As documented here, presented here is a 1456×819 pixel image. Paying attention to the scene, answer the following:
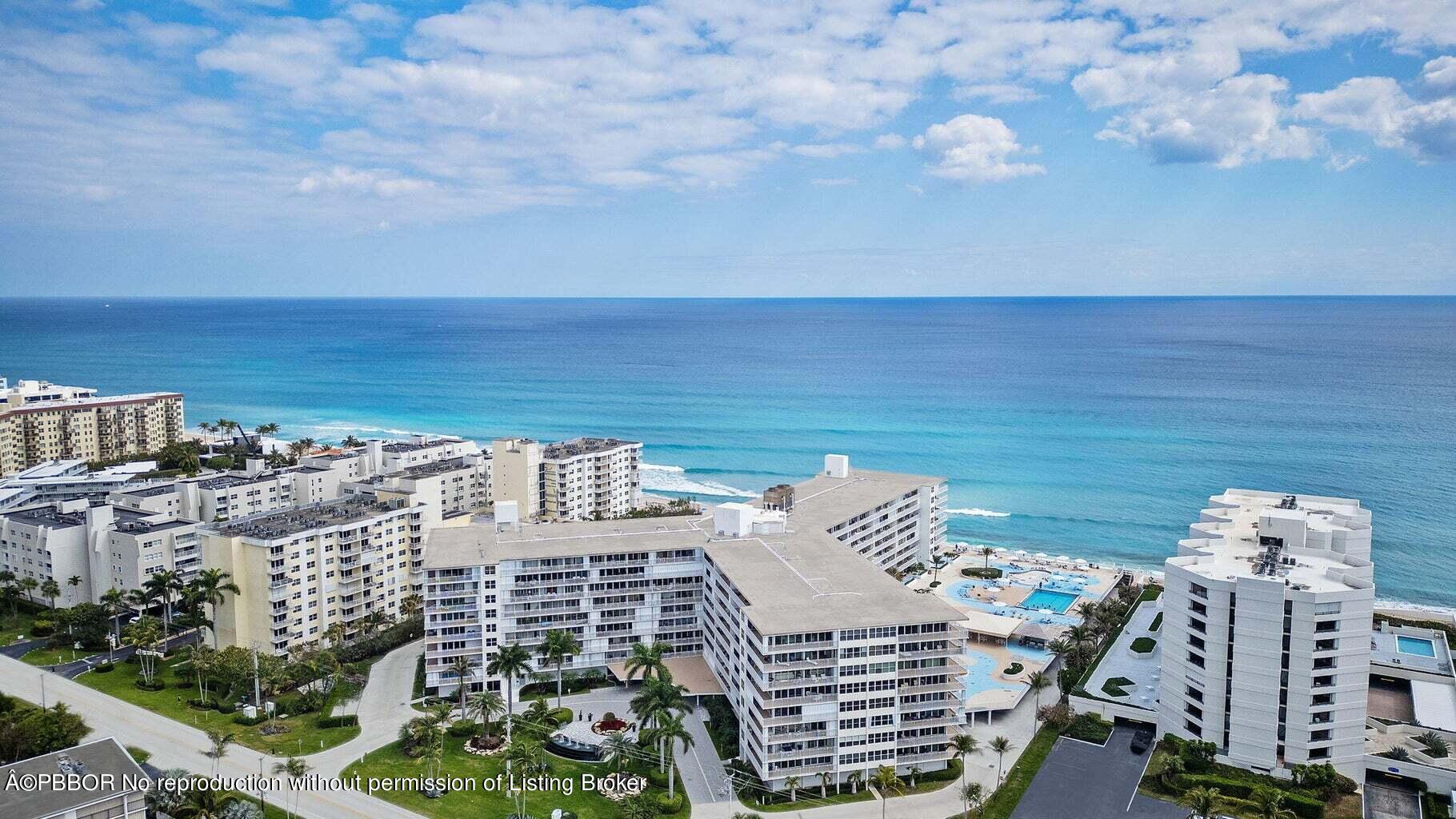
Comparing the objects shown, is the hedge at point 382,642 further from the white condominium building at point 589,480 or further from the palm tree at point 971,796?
the palm tree at point 971,796

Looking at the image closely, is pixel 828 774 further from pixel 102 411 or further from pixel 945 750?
pixel 102 411

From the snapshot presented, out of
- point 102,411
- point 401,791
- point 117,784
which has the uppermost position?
point 102,411

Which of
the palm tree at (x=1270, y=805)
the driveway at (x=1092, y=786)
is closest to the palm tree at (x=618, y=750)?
the driveway at (x=1092, y=786)

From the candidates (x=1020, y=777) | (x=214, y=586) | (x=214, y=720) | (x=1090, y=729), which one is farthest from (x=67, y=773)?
(x=1090, y=729)

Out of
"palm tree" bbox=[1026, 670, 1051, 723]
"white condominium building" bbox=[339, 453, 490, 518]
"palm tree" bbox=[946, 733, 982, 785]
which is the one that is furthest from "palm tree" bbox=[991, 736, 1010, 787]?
"white condominium building" bbox=[339, 453, 490, 518]

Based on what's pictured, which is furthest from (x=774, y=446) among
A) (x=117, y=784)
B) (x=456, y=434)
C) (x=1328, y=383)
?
(x=1328, y=383)

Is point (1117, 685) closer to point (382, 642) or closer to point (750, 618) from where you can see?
point (750, 618)

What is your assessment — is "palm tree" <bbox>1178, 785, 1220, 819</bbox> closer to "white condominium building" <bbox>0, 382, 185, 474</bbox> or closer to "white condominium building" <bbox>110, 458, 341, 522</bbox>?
"white condominium building" <bbox>110, 458, 341, 522</bbox>
